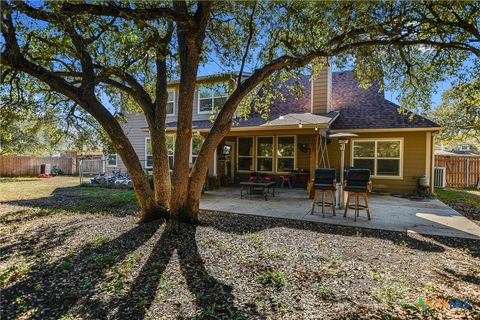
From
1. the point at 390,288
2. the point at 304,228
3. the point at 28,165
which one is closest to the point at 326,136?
the point at 304,228

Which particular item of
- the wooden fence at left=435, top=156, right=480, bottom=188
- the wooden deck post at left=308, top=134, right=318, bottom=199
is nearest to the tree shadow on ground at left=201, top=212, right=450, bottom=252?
the wooden deck post at left=308, top=134, right=318, bottom=199

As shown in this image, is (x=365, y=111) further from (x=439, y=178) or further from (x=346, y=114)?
(x=439, y=178)

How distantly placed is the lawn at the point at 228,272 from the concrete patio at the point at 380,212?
53 centimetres

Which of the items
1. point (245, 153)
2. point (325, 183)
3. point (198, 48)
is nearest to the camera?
point (198, 48)

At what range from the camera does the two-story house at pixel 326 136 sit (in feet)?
31.9

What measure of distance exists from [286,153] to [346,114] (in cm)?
312

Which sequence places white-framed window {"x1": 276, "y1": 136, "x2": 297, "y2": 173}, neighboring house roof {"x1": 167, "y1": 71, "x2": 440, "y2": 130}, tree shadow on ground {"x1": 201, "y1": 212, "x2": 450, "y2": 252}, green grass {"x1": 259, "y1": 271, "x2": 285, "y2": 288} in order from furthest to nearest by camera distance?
1. white-framed window {"x1": 276, "y1": 136, "x2": 297, "y2": 173}
2. neighboring house roof {"x1": 167, "y1": 71, "x2": 440, "y2": 130}
3. tree shadow on ground {"x1": 201, "y1": 212, "x2": 450, "y2": 252}
4. green grass {"x1": 259, "y1": 271, "x2": 285, "y2": 288}

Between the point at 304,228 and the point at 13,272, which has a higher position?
the point at 304,228

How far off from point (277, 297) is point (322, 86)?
10057 mm

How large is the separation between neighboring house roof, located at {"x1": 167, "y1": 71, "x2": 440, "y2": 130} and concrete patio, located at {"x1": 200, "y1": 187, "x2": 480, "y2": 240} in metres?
2.72

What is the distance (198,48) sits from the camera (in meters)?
5.23

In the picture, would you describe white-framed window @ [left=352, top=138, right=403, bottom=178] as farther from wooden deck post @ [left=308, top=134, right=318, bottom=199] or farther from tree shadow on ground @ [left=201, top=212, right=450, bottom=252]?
tree shadow on ground @ [left=201, top=212, right=450, bottom=252]

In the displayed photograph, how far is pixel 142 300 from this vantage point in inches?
106

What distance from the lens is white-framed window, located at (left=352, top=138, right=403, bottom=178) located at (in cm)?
1035
